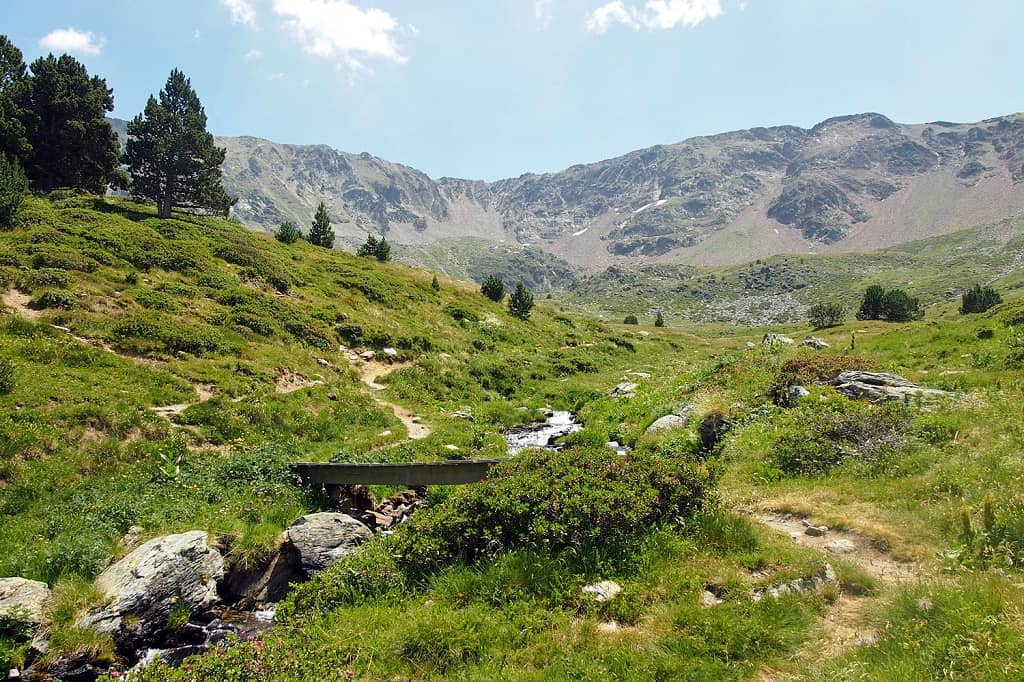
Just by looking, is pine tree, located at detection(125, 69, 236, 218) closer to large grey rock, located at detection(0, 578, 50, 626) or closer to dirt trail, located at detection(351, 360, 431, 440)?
dirt trail, located at detection(351, 360, 431, 440)

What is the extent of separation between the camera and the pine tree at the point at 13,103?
41.9 metres

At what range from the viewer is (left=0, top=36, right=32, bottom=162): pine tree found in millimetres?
41938

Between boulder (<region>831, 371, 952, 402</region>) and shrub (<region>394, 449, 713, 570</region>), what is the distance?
774 cm

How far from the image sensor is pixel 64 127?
153 feet

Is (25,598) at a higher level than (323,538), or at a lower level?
higher

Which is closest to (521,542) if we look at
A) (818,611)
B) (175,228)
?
(818,611)

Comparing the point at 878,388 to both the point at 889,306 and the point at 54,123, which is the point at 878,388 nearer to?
the point at 889,306

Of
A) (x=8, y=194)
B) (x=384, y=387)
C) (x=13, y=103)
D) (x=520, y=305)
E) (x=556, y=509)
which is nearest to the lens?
(x=556, y=509)

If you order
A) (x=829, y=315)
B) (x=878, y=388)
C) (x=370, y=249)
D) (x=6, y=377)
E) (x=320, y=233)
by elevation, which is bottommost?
(x=878, y=388)

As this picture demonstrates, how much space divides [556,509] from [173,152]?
53963 millimetres

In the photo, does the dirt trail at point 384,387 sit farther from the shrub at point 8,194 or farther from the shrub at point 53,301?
the shrub at point 8,194

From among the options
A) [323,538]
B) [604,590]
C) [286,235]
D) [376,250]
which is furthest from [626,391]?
[376,250]

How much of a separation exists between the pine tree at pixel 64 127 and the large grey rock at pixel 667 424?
192 ft

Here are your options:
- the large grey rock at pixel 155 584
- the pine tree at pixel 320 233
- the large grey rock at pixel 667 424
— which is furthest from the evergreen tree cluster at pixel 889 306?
the large grey rock at pixel 155 584
